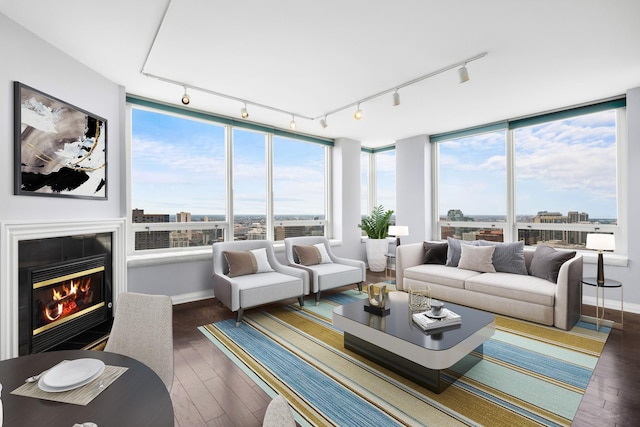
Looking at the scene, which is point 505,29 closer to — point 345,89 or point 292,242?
point 345,89

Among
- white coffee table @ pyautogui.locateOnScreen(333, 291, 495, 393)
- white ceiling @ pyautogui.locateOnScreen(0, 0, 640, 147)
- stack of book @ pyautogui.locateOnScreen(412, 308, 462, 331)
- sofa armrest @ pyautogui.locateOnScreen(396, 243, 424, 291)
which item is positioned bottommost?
white coffee table @ pyautogui.locateOnScreen(333, 291, 495, 393)

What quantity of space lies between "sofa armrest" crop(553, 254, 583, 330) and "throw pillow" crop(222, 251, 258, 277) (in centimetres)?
344

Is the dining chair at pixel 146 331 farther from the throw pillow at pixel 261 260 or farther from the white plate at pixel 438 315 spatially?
the throw pillow at pixel 261 260

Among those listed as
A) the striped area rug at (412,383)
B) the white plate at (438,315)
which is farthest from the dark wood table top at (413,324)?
the striped area rug at (412,383)

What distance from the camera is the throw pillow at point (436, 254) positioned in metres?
4.62

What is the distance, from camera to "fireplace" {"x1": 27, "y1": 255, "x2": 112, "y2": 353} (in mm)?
2445

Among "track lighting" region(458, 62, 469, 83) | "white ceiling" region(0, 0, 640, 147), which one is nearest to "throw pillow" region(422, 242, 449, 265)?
"white ceiling" region(0, 0, 640, 147)

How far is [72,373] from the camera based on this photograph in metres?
1.10

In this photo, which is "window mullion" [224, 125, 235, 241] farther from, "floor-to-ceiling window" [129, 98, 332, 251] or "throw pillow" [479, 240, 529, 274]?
"throw pillow" [479, 240, 529, 274]

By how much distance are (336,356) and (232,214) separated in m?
2.87

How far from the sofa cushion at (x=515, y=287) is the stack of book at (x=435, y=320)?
1339 mm

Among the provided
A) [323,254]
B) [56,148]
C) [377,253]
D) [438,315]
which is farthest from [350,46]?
[377,253]

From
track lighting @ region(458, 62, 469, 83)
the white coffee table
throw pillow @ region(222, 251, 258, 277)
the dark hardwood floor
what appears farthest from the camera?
throw pillow @ region(222, 251, 258, 277)

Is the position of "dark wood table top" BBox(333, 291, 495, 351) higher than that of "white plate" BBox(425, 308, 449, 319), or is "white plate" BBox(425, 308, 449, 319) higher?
"white plate" BBox(425, 308, 449, 319)
